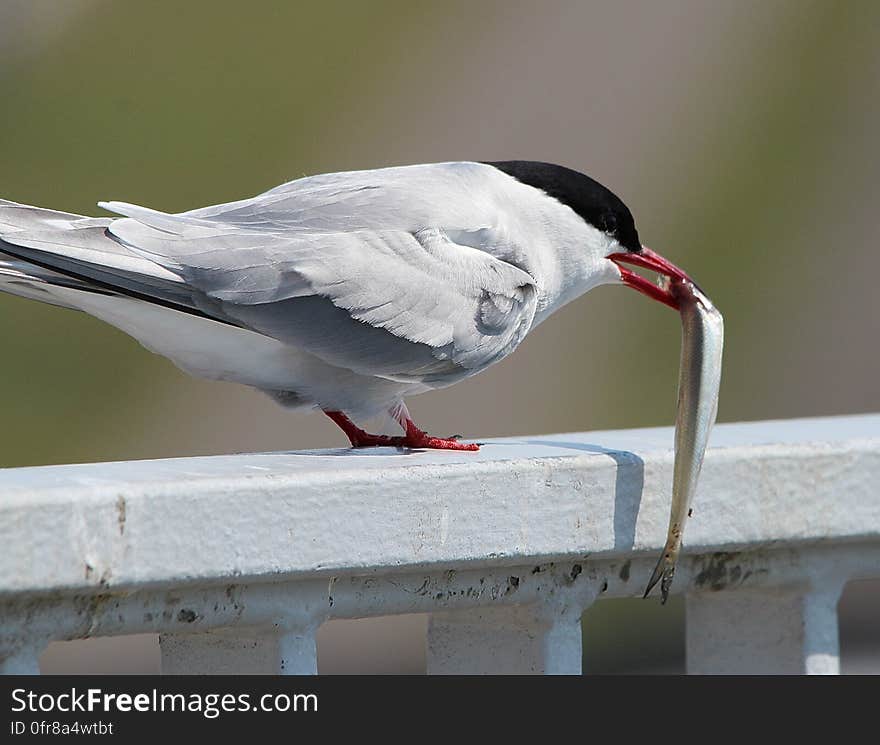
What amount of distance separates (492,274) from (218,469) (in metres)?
1.18

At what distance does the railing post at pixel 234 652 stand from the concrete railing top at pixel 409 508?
10 centimetres

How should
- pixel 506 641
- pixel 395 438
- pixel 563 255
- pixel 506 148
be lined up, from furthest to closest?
pixel 506 148 < pixel 563 255 < pixel 395 438 < pixel 506 641

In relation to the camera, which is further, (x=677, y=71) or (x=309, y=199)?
(x=677, y=71)

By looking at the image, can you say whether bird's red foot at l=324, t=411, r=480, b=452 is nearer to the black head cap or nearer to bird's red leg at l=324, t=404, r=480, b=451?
bird's red leg at l=324, t=404, r=480, b=451

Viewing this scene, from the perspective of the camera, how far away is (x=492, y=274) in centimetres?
335

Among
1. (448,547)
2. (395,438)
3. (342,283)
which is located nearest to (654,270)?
(395,438)

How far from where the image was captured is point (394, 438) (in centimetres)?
354

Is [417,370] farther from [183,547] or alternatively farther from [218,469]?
[183,547]

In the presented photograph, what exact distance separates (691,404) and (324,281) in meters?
0.79

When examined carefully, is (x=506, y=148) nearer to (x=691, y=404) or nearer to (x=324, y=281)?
(x=324, y=281)

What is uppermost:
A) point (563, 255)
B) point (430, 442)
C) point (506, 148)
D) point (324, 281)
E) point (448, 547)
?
point (506, 148)

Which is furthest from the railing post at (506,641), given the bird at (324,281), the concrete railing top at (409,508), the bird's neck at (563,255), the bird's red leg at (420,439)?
the bird's neck at (563,255)

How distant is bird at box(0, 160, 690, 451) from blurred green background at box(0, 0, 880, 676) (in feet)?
22.2
